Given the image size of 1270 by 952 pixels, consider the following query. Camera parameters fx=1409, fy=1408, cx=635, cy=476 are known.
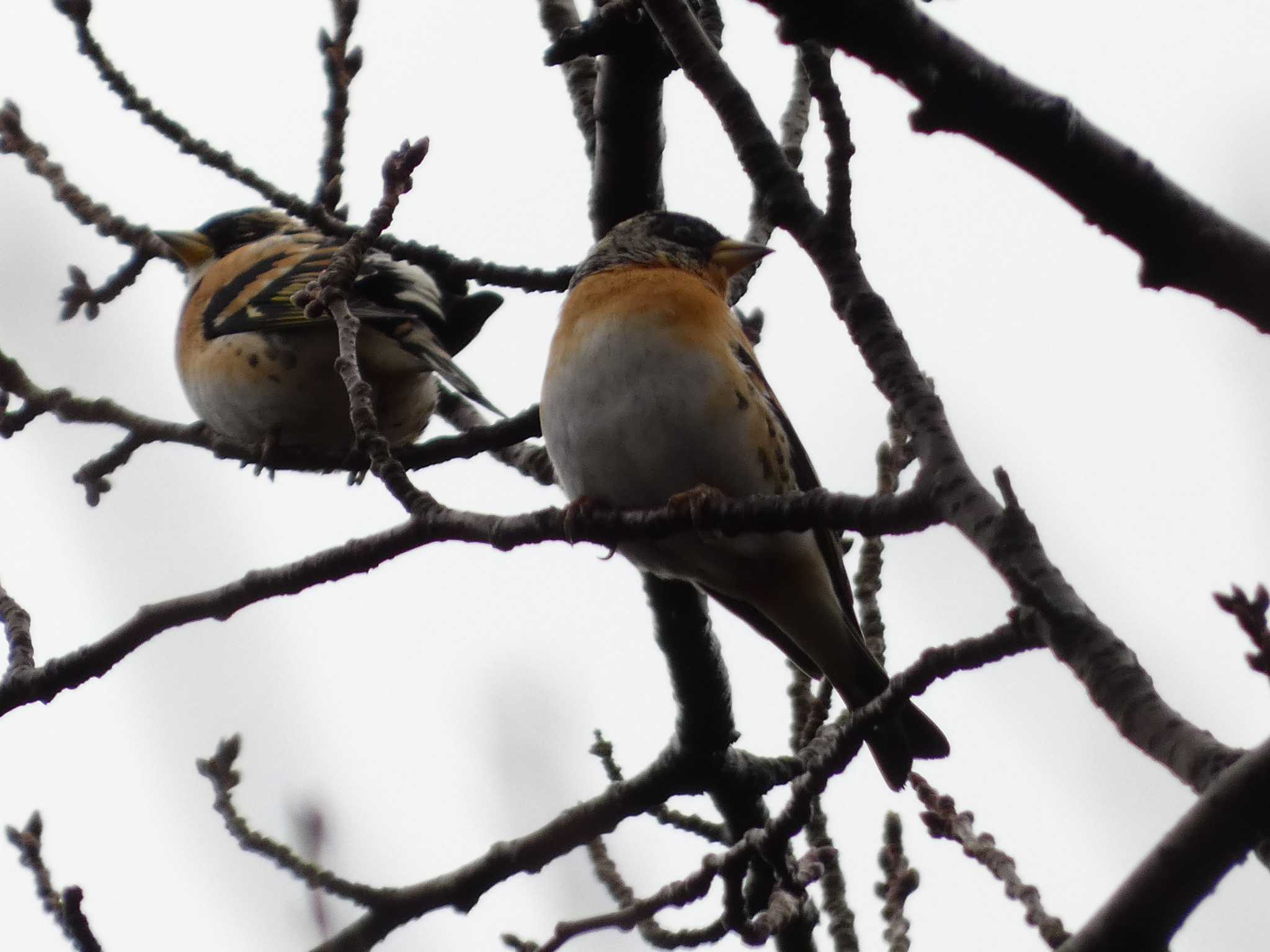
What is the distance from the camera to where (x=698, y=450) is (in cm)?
358

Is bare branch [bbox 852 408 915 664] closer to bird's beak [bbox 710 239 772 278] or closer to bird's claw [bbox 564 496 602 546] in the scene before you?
bird's beak [bbox 710 239 772 278]

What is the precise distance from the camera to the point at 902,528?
205 centimetres

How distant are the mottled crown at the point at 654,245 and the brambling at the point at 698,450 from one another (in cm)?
11

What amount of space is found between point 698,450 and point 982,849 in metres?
1.19

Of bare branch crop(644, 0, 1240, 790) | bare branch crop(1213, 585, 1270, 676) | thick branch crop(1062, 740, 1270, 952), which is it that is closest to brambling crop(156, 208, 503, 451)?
bare branch crop(644, 0, 1240, 790)

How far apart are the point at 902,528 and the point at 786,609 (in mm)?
1881

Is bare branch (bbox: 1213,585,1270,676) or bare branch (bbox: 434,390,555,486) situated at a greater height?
bare branch (bbox: 434,390,555,486)

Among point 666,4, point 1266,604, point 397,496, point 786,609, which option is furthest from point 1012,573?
point 786,609

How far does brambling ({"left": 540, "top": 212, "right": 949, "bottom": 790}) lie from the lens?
3.58 meters

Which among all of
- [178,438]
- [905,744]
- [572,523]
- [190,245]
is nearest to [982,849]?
[905,744]

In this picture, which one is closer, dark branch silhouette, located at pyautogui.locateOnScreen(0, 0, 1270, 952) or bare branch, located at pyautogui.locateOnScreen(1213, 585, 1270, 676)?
dark branch silhouette, located at pyautogui.locateOnScreen(0, 0, 1270, 952)

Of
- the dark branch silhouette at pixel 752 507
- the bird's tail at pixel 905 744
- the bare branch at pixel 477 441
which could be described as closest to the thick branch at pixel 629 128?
the dark branch silhouette at pixel 752 507

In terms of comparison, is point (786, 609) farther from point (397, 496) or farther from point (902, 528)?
point (902, 528)

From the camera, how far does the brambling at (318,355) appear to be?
5.17m
